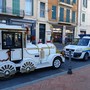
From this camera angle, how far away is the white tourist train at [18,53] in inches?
313

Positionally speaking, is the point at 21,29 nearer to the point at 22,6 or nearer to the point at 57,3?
the point at 22,6

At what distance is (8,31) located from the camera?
813cm

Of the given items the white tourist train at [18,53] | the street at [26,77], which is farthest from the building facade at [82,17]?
the white tourist train at [18,53]

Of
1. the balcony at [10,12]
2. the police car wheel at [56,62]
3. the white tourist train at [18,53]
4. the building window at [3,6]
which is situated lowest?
the police car wheel at [56,62]

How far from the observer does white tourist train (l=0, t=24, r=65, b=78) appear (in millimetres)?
7944

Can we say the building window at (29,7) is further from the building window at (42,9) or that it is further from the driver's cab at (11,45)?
the driver's cab at (11,45)

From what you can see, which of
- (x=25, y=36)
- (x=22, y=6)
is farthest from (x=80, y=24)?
(x=25, y=36)

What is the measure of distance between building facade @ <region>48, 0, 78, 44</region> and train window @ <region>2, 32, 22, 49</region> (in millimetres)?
16916

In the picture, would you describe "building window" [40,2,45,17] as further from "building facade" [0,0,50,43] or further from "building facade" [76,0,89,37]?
"building facade" [76,0,89,37]

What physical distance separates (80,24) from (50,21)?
9.10 meters

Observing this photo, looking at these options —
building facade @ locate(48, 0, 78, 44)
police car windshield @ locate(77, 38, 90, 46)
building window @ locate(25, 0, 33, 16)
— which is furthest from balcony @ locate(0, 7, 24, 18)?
police car windshield @ locate(77, 38, 90, 46)

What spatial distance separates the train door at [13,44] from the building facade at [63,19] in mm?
16945

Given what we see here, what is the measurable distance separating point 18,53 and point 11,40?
2.17ft

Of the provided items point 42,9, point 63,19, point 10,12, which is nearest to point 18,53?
point 10,12
